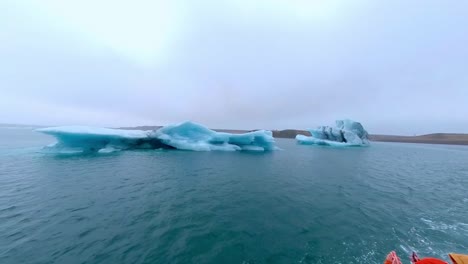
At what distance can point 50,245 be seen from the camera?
12.4ft

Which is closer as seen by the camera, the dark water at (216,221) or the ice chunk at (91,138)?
the dark water at (216,221)

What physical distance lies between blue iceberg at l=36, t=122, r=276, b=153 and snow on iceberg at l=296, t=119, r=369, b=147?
19751 mm

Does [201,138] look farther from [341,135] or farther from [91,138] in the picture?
[341,135]

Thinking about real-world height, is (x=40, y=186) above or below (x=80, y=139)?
below

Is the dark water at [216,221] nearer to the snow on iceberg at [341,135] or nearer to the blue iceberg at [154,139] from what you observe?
the blue iceberg at [154,139]

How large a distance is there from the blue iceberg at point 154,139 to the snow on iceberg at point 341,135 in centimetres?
1975

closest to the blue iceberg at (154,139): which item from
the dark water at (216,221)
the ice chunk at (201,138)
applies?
the ice chunk at (201,138)

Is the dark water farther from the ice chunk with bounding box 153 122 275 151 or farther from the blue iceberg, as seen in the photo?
the ice chunk with bounding box 153 122 275 151

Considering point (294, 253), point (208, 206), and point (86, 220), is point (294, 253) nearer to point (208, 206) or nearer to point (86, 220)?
point (208, 206)

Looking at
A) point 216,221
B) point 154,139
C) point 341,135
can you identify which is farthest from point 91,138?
point 341,135

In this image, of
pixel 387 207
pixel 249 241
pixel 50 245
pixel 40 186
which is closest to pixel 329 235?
pixel 249 241

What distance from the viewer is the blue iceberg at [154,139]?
15.4m

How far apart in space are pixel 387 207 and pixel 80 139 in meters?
22.8

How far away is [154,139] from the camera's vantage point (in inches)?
813
